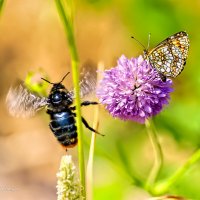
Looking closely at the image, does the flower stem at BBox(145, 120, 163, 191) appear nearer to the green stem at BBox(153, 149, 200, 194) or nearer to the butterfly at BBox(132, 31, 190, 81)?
the green stem at BBox(153, 149, 200, 194)

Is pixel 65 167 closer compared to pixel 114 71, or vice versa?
pixel 65 167

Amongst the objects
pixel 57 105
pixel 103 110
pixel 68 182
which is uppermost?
pixel 103 110

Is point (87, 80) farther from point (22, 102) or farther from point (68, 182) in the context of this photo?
point (68, 182)

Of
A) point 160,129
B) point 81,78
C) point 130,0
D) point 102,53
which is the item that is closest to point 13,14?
point 102,53

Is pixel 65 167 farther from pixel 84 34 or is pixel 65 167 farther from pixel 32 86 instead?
pixel 84 34

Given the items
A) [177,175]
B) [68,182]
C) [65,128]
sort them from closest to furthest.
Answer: [68,182] → [65,128] → [177,175]

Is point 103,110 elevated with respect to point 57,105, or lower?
elevated

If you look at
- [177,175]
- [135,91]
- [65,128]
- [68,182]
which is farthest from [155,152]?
[68,182]
